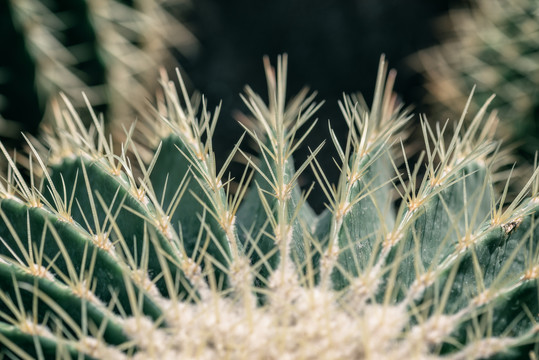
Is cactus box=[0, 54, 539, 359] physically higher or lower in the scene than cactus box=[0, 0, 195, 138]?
lower

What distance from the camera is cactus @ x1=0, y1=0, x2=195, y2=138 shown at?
5.81ft

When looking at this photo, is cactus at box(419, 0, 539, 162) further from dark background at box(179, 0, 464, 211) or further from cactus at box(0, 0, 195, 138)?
dark background at box(179, 0, 464, 211)

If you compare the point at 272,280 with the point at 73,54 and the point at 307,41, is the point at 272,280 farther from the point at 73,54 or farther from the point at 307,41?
the point at 307,41

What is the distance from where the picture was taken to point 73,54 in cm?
191

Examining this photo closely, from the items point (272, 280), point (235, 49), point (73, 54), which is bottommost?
point (272, 280)

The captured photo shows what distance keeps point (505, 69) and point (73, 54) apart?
1.27 m

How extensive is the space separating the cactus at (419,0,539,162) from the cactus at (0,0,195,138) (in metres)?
1.00

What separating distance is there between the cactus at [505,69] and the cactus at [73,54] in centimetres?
100

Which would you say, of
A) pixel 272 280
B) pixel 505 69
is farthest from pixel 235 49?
pixel 272 280

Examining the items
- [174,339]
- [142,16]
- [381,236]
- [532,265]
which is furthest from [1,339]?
[142,16]

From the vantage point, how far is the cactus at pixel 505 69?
6.15 feet

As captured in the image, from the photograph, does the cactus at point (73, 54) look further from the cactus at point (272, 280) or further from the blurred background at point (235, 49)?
the cactus at point (272, 280)

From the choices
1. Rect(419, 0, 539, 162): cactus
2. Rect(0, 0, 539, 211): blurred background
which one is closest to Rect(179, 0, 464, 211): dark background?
Rect(0, 0, 539, 211): blurred background

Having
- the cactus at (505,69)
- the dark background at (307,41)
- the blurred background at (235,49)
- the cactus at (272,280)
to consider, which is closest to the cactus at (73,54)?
the blurred background at (235,49)
